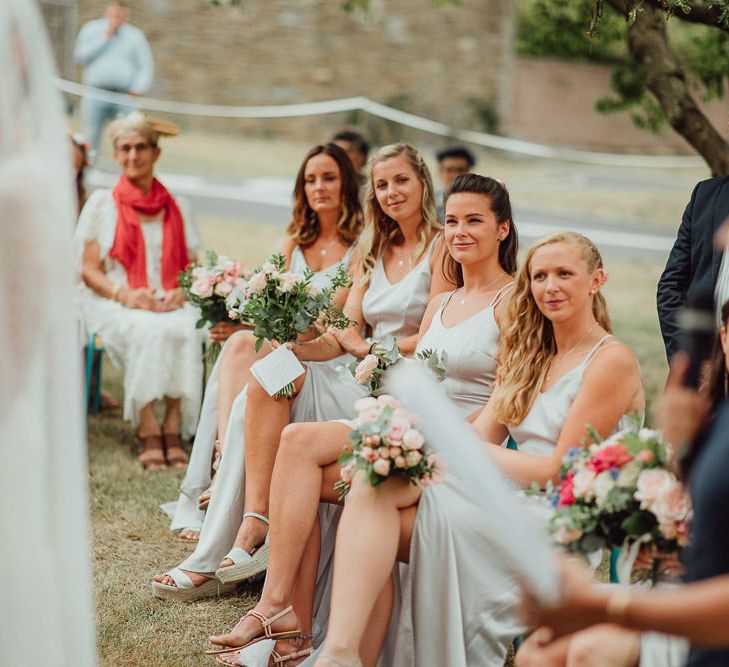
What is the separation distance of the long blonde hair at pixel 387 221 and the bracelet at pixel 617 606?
305 cm

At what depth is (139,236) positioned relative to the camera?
6297mm

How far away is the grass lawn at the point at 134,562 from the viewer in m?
3.89

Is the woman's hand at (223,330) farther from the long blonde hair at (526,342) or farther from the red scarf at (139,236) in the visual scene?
the long blonde hair at (526,342)

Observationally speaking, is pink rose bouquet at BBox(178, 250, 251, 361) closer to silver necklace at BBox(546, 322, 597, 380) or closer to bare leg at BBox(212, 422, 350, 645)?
bare leg at BBox(212, 422, 350, 645)

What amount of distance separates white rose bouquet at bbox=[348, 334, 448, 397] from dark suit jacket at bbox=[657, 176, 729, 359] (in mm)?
1053

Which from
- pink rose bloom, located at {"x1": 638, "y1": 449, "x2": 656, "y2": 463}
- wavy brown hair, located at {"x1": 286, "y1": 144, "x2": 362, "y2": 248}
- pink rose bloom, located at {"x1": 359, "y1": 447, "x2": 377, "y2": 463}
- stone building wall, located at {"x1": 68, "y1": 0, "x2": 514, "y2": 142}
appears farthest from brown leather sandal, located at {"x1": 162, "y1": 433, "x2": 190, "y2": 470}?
stone building wall, located at {"x1": 68, "y1": 0, "x2": 514, "y2": 142}

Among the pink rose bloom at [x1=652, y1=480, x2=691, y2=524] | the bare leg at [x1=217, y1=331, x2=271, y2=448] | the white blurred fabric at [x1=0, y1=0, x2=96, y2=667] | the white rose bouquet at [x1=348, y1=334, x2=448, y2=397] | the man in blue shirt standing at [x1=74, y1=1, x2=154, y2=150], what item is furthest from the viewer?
the man in blue shirt standing at [x1=74, y1=1, x2=154, y2=150]

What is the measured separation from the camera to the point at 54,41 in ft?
62.3

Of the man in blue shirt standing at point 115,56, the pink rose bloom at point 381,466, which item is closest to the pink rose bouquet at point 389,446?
the pink rose bloom at point 381,466

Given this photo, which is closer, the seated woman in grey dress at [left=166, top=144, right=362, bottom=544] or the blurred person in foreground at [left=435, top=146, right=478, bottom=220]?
the seated woman in grey dress at [left=166, top=144, right=362, bottom=544]

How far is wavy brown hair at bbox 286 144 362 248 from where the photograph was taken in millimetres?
5344

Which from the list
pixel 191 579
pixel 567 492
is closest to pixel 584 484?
pixel 567 492

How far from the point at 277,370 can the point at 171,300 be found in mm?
2136

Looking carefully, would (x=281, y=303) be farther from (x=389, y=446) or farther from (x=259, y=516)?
(x=389, y=446)
